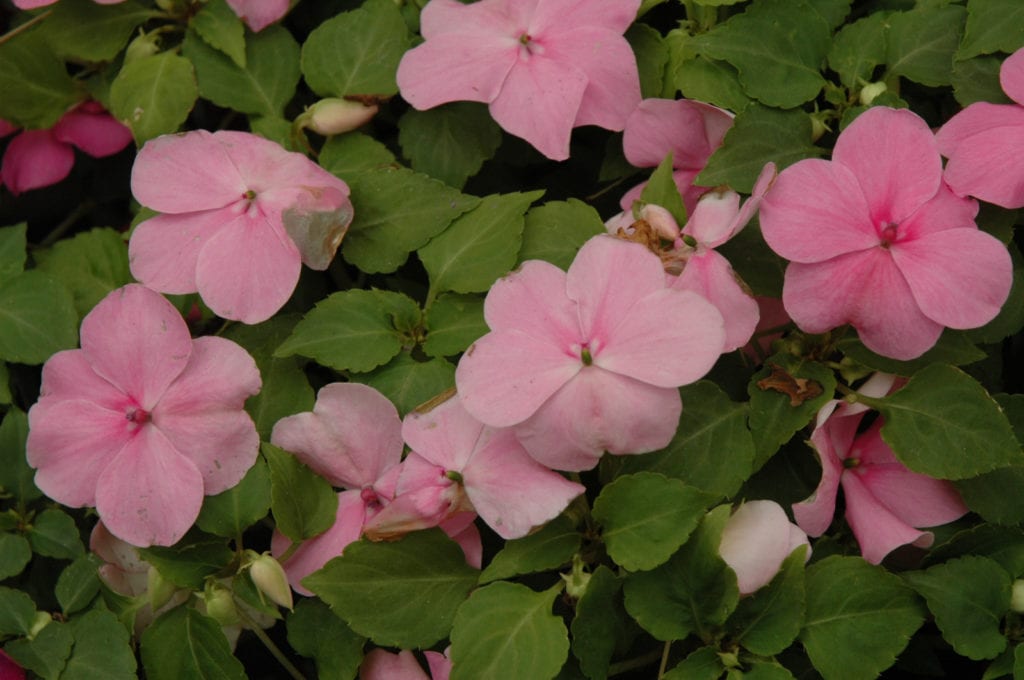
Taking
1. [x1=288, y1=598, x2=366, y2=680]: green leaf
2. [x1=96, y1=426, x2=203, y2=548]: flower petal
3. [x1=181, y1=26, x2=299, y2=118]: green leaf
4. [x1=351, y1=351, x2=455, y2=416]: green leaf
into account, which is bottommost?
[x1=288, y1=598, x2=366, y2=680]: green leaf

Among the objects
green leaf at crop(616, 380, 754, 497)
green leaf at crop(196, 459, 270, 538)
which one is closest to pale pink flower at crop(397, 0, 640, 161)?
green leaf at crop(616, 380, 754, 497)

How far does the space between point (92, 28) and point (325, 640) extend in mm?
601

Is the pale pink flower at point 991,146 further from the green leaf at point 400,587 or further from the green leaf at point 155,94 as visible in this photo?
the green leaf at point 155,94

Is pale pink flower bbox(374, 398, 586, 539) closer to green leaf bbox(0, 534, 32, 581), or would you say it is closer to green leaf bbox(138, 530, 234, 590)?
green leaf bbox(138, 530, 234, 590)

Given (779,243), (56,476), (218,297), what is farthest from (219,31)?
(779,243)

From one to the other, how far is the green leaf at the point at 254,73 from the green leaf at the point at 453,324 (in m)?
0.26

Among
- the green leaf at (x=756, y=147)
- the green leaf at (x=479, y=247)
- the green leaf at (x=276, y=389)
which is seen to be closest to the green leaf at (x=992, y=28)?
the green leaf at (x=756, y=147)

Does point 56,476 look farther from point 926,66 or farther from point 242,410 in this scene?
point 926,66

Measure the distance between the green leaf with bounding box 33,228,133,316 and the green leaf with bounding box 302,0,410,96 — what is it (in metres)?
0.23

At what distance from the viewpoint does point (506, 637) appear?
0.74m

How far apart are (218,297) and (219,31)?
291 mm

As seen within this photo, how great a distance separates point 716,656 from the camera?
0.75m

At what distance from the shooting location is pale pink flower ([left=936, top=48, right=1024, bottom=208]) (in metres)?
0.78

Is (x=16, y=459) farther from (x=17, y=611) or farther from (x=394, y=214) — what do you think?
(x=394, y=214)
